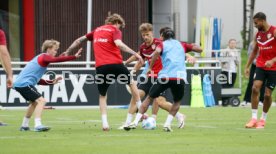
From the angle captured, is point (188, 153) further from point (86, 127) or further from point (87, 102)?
point (87, 102)

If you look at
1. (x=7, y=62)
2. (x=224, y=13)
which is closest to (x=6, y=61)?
(x=7, y=62)

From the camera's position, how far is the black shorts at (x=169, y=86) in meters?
16.8

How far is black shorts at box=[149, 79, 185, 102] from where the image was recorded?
55.3ft

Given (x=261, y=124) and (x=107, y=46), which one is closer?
(x=107, y=46)

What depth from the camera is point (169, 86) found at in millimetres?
16891

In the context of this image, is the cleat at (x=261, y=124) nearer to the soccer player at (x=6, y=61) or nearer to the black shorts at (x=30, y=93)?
the black shorts at (x=30, y=93)

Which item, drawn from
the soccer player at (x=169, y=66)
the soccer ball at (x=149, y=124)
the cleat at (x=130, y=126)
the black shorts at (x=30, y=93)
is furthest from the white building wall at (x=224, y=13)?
the black shorts at (x=30, y=93)

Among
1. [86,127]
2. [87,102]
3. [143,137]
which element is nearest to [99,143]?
[143,137]

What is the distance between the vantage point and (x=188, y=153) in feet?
42.1

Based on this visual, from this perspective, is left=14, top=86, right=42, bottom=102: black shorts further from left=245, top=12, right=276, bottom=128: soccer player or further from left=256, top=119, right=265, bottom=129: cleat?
left=256, top=119, right=265, bottom=129: cleat

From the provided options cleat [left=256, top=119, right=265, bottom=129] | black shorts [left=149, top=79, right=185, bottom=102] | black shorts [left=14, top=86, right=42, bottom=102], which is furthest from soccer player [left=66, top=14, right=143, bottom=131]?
cleat [left=256, top=119, right=265, bottom=129]

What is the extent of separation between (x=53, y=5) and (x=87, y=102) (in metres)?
6.94

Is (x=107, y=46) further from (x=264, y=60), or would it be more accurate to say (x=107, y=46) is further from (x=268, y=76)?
(x=268, y=76)

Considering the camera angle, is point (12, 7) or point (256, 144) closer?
point (256, 144)
